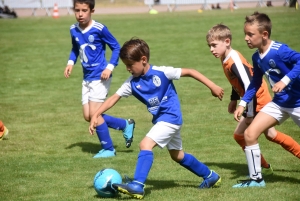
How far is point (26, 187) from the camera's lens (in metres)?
6.82

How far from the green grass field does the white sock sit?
0.19m

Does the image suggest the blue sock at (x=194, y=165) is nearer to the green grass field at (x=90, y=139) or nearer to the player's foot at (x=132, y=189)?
the green grass field at (x=90, y=139)

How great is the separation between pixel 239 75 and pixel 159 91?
0.99m

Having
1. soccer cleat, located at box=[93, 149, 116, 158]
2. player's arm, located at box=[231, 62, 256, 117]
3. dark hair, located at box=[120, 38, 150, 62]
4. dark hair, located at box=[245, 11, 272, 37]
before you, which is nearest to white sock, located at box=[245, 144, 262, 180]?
player's arm, located at box=[231, 62, 256, 117]

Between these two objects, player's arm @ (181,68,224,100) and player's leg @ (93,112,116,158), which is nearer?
player's arm @ (181,68,224,100)

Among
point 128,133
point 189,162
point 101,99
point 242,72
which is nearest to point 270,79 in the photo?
point 242,72

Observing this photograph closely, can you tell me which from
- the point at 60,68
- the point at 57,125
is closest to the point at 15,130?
the point at 57,125

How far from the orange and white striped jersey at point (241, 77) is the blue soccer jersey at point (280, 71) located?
17 centimetres

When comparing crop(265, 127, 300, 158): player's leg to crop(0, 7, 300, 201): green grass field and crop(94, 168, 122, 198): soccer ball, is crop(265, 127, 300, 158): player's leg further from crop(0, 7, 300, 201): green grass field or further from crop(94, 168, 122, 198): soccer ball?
crop(94, 168, 122, 198): soccer ball

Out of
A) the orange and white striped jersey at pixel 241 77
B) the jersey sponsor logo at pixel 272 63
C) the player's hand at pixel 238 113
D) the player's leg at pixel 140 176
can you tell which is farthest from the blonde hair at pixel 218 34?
the player's leg at pixel 140 176

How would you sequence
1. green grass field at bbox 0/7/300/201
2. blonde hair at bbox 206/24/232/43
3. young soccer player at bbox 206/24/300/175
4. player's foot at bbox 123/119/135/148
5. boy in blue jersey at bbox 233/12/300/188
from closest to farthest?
1. boy in blue jersey at bbox 233/12/300/188
2. green grass field at bbox 0/7/300/201
3. young soccer player at bbox 206/24/300/175
4. blonde hair at bbox 206/24/232/43
5. player's foot at bbox 123/119/135/148

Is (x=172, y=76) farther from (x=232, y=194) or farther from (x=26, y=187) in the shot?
→ (x=26, y=187)

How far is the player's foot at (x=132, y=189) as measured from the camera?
5.93m

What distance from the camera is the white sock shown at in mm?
6395
